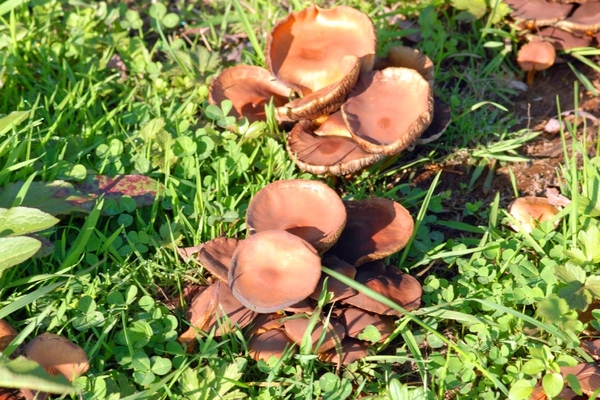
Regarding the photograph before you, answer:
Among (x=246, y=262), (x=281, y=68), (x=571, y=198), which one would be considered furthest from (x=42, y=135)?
(x=571, y=198)

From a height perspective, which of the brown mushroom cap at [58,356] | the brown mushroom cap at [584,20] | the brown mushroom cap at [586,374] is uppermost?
the brown mushroom cap at [584,20]

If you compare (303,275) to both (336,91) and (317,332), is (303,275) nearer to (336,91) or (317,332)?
(317,332)

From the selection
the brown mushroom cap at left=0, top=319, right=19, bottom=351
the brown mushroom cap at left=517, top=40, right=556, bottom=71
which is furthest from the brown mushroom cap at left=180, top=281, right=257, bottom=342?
the brown mushroom cap at left=517, top=40, right=556, bottom=71

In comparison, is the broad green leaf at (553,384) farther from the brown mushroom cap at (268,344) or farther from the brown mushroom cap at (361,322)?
the brown mushroom cap at (268,344)

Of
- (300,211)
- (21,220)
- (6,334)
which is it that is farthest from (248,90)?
(6,334)

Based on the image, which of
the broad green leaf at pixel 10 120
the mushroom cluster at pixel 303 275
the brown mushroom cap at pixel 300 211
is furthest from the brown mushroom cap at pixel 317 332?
the broad green leaf at pixel 10 120

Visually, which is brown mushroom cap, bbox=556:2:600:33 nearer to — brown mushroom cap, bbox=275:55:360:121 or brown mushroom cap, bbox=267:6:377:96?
brown mushroom cap, bbox=267:6:377:96
